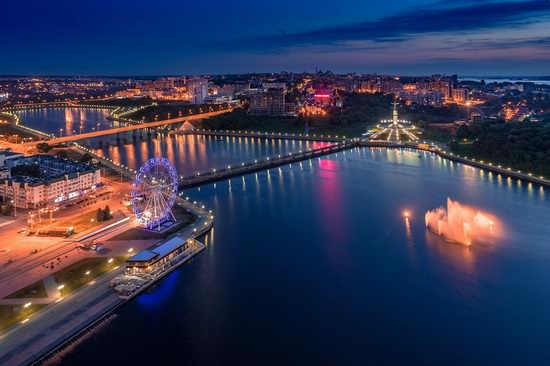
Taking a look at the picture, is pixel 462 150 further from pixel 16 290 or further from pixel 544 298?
pixel 16 290

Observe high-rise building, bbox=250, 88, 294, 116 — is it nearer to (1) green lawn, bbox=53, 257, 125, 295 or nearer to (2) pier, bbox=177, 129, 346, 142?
(2) pier, bbox=177, 129, 346, 142

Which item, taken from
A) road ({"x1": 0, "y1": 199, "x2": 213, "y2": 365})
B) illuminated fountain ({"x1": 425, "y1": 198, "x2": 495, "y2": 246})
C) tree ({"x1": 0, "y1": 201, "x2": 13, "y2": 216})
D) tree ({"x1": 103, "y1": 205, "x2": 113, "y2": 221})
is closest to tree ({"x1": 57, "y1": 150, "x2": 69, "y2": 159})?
tree ({"x1": 0, "y1": 201, "x2": 13, "y2": 216})

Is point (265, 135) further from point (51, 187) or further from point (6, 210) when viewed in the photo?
point (6, 210)

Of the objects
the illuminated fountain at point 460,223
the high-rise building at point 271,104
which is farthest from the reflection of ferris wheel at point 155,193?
the high-rise building at point 271,104

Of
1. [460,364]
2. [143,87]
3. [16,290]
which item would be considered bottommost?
[460,364]

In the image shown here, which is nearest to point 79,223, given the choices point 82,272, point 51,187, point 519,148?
point 51,187

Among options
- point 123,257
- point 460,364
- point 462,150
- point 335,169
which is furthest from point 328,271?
point 462,150

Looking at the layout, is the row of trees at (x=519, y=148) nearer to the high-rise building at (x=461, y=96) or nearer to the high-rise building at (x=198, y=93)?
the high-rise building at (x=461, y=96)
